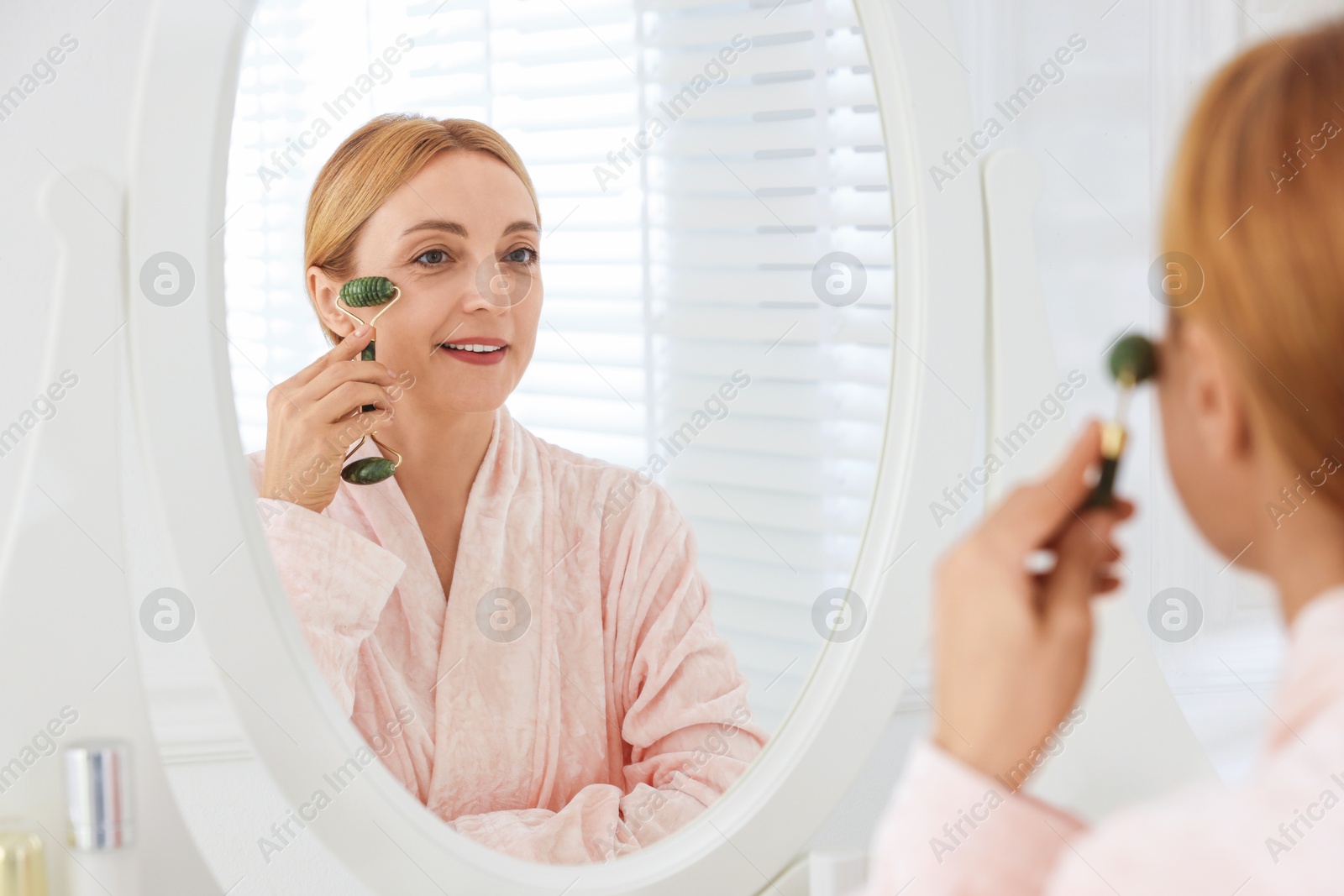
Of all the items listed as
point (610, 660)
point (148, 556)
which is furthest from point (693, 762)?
point (148, 556)

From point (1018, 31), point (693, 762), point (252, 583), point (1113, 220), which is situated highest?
point (1018, 31)

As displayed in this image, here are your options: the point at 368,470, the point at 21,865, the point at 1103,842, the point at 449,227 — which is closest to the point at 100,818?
the point at 21,865

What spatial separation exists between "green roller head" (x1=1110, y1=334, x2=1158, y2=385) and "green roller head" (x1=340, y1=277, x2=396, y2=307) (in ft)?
0.94

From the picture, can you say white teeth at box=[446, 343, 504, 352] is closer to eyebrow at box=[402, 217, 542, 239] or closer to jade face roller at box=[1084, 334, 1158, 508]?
eyebrow at box=[402, 217, 542, 239]

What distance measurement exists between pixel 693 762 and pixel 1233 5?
0.70 metres

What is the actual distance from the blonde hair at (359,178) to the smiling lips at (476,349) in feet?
0.16

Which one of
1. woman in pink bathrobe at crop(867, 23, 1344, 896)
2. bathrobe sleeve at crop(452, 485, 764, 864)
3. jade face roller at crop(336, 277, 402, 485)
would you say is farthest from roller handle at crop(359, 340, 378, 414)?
woman in pink bathrobe at crop(867, 23, 1344, 896)

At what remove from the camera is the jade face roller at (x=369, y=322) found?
468 mm

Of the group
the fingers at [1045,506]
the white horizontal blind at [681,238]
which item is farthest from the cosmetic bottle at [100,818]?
the fingers at [1045,506]

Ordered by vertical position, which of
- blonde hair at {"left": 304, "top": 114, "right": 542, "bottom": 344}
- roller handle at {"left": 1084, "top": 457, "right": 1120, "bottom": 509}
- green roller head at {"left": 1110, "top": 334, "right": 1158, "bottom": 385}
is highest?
blonde hair at {"left": 304, "top": 114, "right": 542, "bottom": 344}

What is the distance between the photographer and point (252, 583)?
46 cm

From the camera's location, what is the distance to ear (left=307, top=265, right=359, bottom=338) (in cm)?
46

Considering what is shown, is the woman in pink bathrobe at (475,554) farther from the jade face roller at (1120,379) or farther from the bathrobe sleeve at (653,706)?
the jade face roller at (1120,379)

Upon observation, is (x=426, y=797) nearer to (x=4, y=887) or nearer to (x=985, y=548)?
(x=4, y=887)
